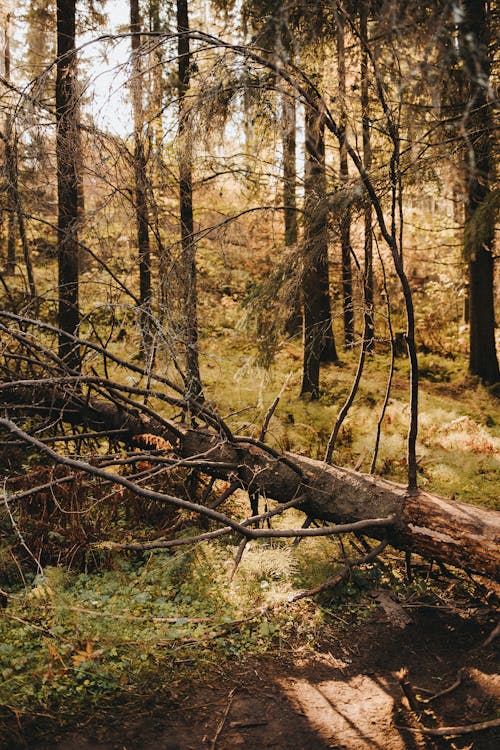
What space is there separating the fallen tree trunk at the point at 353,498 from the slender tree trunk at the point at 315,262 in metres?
1.33

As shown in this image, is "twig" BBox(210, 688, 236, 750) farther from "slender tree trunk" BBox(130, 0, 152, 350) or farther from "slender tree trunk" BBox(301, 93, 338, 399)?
"slender tree trunk" BBox(301, 93, 338, 399)

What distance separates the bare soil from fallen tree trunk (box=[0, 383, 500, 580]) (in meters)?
0.68

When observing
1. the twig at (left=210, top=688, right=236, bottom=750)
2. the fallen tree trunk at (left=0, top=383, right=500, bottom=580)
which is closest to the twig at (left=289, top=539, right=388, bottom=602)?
the fallen tree trunk at (left=0, top=383, right=500, bottom=580)

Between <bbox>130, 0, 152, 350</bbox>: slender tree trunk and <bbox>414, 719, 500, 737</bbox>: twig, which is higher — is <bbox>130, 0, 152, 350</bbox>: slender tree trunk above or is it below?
above

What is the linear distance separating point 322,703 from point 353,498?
1.79m

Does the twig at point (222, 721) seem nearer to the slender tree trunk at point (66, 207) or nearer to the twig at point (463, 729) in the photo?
the twig at point (463, 729)

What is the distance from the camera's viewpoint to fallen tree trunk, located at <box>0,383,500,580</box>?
4398 mm

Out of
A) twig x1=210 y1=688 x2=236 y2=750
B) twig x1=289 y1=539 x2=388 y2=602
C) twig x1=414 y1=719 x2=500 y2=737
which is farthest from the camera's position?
twig x1=289 y1=539 x2=388 y2=602

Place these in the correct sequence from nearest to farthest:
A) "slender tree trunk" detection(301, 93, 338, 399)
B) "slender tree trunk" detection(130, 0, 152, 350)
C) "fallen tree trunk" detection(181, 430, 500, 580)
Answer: "slender tree trunk" detection(130, 0, 152, 350) → "fallen tree trunk" detection(181, 430, 500, 580) → "slender tree trunk" detection(301, 93, 338, 399)

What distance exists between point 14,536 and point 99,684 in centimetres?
211

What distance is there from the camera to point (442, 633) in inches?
175

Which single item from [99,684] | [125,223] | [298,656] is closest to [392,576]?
[298,656]

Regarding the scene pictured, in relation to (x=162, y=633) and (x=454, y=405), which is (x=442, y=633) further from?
(x=454, y=405)

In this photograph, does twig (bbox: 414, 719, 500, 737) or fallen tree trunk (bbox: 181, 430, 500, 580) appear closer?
twig (bbox: 414, 719, 500, 737)
